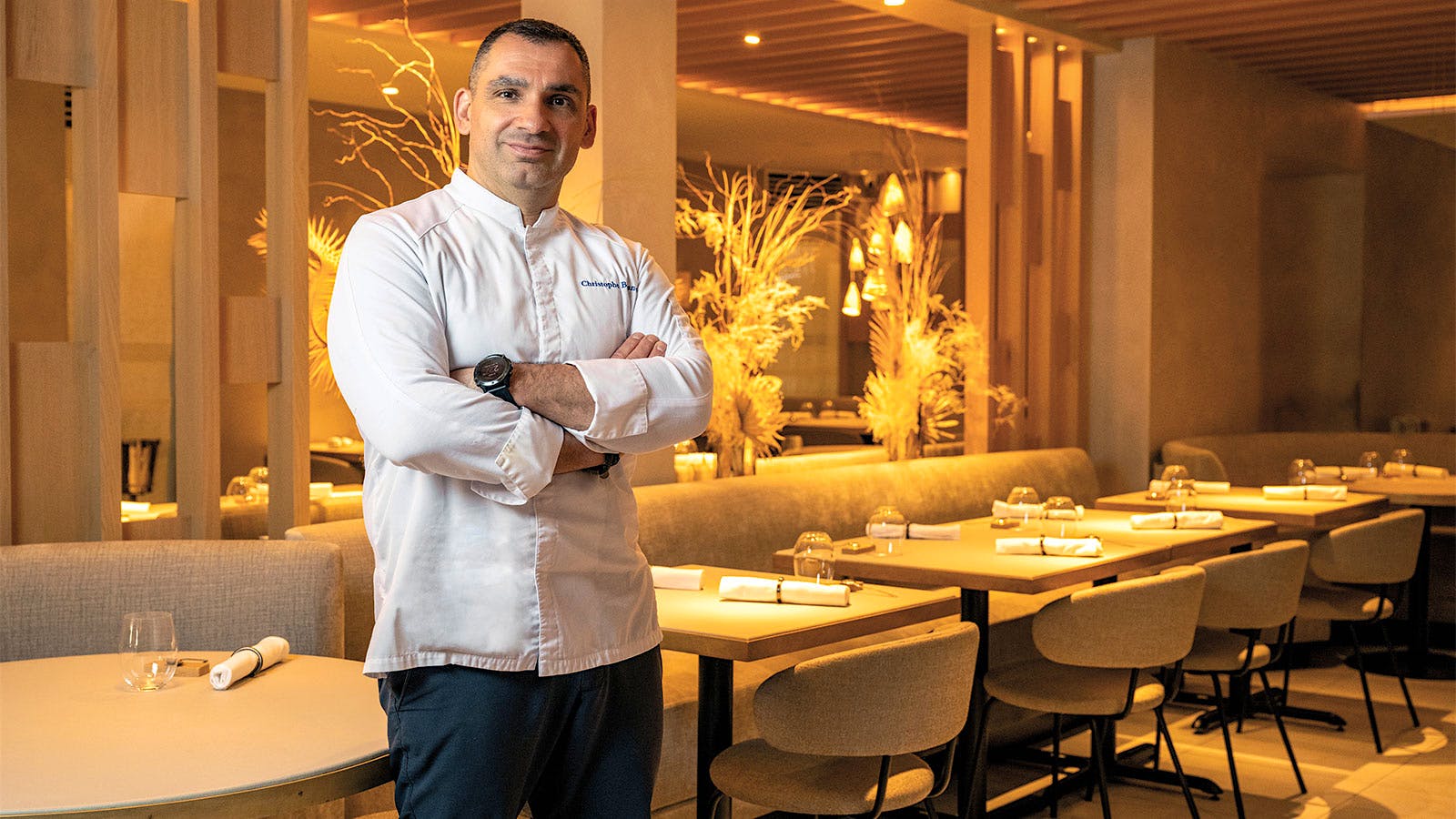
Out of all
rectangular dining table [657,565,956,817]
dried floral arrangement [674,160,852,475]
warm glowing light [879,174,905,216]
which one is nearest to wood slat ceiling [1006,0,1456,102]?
warm glowing light [879,174,905,216]

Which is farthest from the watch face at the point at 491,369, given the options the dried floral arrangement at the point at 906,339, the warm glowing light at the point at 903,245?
the warm glowing light at the point at 903,245

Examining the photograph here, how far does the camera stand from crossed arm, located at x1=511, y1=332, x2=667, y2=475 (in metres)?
1.82

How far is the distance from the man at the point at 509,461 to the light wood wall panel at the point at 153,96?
1746 mm

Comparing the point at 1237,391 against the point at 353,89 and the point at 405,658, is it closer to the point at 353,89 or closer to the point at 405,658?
the point at 353,89

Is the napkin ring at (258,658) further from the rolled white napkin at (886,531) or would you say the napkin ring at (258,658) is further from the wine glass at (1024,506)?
the wine glass at (1024,506)

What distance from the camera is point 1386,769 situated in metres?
4.48

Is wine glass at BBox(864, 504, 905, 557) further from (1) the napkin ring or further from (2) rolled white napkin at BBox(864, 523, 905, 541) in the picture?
(1) the napkin ring

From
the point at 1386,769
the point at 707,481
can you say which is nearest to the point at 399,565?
the point at 707,481

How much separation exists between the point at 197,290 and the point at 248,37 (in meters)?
0.69

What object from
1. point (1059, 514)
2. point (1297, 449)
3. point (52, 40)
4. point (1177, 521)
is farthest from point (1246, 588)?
point (1297, 449)

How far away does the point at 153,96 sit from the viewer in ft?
11.1

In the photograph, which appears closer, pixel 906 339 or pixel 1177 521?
pixel 1177 521

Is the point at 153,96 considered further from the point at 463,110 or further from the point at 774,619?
the point at 774,619

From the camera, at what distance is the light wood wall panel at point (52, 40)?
315 centimetres
